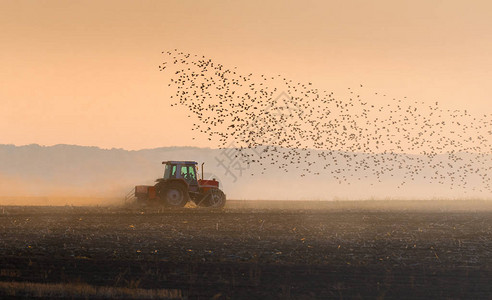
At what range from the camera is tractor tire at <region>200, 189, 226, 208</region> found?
137 ft

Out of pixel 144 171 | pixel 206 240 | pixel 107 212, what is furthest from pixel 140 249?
pixel 144 171

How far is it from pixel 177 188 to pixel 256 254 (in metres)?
19.7

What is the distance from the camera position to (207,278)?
1711 cm

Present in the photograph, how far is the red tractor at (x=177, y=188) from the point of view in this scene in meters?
40.8

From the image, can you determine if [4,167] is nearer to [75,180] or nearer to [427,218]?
[75,180]

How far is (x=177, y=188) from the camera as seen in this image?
40.8 meters

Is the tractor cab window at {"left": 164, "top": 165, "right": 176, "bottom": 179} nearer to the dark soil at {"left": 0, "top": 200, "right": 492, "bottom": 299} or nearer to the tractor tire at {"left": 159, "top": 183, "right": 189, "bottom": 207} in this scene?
the tractor tire at {"left": 159, "top": 183, "right": 189, "bottom": 207}

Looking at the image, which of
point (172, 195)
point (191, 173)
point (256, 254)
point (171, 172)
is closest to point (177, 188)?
point (172, 195)

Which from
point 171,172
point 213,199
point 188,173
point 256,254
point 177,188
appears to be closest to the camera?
point 256,254

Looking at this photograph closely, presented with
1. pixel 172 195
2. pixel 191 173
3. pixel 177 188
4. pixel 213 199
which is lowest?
pixel 213 199

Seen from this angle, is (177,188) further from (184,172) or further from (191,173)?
(191,173)

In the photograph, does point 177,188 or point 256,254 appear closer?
point 256,254

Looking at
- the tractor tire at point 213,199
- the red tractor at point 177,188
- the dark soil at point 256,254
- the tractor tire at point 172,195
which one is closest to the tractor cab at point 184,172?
the red tractor at point 177,188

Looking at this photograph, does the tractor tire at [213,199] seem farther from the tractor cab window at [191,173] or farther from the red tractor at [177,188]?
the tractor cab window at [191,173]
